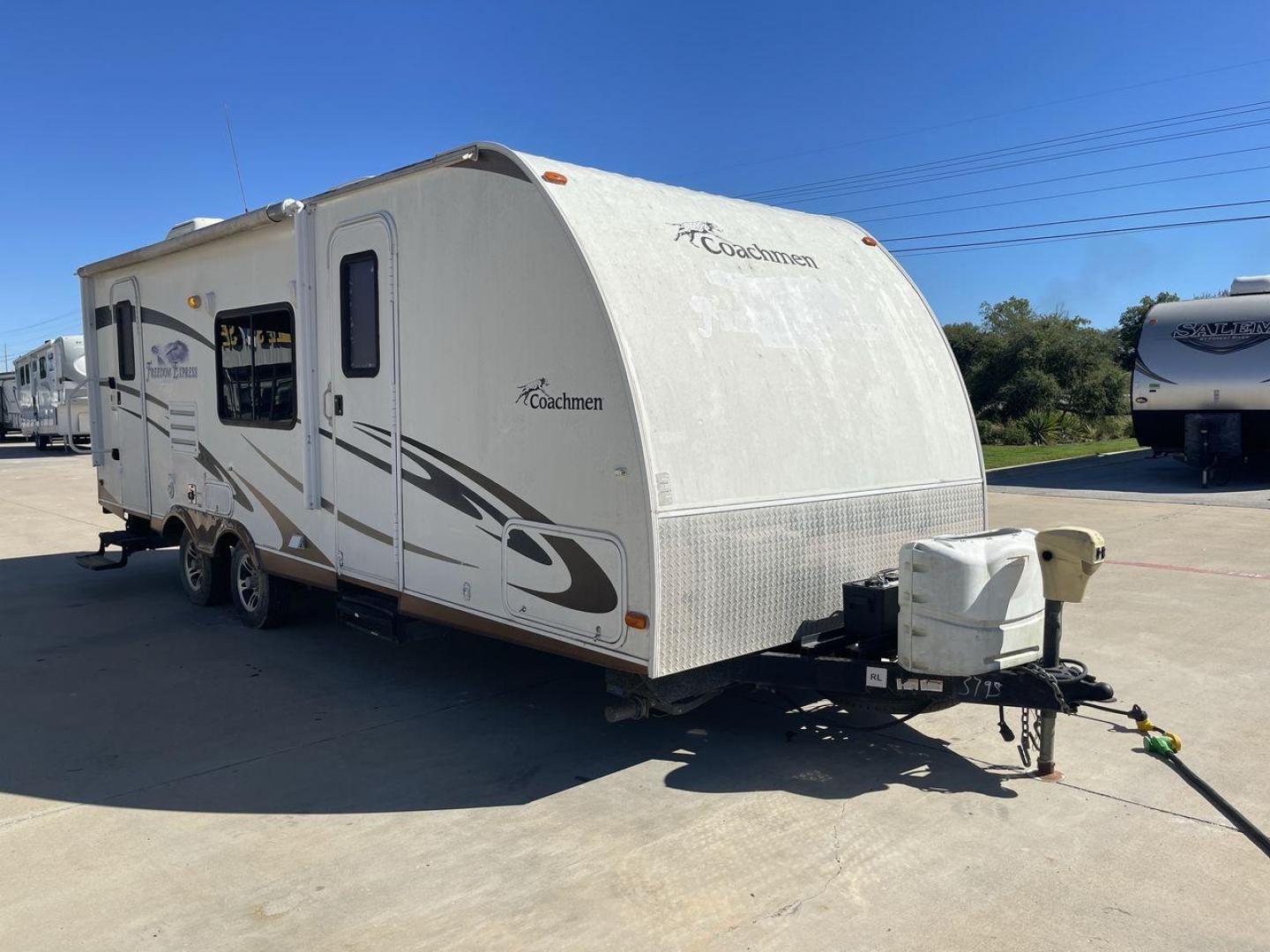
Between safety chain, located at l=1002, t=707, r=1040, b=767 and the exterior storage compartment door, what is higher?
the exterior storage compartment door

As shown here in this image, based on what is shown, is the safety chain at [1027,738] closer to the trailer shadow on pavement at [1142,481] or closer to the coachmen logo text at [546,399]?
the coachmen logo text at [546,399]

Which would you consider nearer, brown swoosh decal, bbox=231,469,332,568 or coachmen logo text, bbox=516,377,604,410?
coachmen logo text, bbox=516,377,604,410

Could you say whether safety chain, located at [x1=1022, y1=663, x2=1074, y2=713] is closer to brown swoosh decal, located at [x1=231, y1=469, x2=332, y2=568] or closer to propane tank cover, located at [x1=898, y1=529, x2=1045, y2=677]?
propane tank cover, located at [x1=898, y1=529, x2=1045, y2=677]

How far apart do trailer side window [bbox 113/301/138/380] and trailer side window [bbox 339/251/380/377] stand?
12.6 ft

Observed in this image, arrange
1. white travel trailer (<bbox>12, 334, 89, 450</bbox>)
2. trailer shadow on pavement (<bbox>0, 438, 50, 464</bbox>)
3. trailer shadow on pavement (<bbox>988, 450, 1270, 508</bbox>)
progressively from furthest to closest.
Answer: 1. trailer shadow on pavement (<bbox>0, 438, 50, 464</bbox>)
2. white travel trailer (<bbox>12, 334, 89, 450</bbox>)
3. trailer shadow on pavement (<bbox>988, 450, 1270, 508</bbox>)

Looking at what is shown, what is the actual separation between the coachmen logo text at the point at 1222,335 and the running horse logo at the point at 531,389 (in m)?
15.4

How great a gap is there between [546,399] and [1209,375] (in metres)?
15.5

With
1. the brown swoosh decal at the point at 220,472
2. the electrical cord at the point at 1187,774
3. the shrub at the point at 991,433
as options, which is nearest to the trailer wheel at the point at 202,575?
the brown swoosh decal at the point at 220,472

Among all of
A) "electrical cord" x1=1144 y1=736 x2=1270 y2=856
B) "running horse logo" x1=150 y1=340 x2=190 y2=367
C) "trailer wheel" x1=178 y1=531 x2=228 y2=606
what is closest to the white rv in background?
"running horse logo" x1=150 y1=340 x2=190 y2=367

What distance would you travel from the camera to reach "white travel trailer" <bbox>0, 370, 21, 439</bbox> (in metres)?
35.7

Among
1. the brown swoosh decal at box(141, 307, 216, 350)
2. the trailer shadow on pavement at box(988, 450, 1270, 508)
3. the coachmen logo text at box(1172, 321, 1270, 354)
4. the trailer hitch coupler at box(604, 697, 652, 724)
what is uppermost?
the coachmen logo text at box(1172, 321, 1270, 354)

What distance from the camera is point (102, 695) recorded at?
248 inches

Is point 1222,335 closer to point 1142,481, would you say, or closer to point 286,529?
point 1142,481

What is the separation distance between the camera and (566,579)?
482 centimetres
